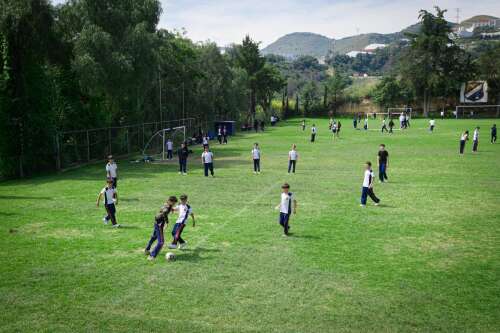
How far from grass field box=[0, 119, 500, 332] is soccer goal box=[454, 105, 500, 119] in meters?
63.7

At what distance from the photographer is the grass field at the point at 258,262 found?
862cm

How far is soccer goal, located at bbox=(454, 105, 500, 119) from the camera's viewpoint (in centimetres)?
7938

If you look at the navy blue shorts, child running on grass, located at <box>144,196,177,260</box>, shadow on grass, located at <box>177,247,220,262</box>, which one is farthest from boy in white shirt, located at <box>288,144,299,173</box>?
child running on grass, located at <box>144,196,177,260</box>

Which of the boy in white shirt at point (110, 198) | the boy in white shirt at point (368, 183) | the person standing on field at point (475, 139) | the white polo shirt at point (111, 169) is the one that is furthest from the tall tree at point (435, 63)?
the boy in white shirt at point (110, 198)

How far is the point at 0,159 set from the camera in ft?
81.9

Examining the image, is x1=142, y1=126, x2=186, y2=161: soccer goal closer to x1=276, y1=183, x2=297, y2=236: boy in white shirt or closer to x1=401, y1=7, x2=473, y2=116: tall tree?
x1=276, y1=183, x2=297, y2=236: boy in white shirt

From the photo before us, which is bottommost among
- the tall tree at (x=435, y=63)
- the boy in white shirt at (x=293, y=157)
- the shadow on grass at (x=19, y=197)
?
the shadow on grass at (x=19, y=197)

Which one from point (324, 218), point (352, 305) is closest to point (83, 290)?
point (352, 305)

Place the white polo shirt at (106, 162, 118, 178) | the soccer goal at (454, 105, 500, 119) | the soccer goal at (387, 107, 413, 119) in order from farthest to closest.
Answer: the soccer goal at (387, 107, 413, 119) → the soccer goal at (454, 105, 500, 119) → the white polo shirt at (106, 162, 118, 178)

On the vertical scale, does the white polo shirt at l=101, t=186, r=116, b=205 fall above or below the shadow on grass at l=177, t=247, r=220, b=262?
above

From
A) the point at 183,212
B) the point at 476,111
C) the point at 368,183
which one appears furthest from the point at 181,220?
the point at 476,111

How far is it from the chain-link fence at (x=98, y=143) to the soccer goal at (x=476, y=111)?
6164cm

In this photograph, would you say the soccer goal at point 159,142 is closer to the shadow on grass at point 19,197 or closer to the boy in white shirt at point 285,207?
the shadow on grass at point 19,197

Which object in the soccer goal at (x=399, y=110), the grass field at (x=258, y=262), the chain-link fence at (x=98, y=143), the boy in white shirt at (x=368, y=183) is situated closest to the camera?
the grass field at (x=258, y=262)
